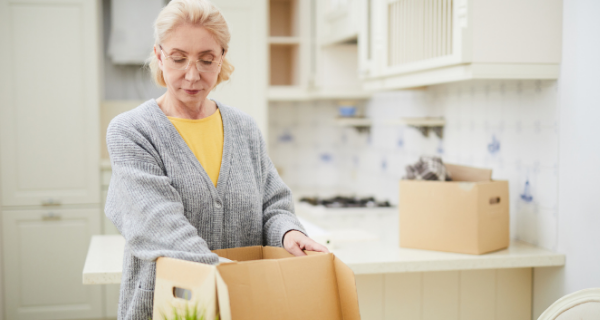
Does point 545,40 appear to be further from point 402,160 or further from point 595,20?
point 402,160

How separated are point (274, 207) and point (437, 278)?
770 millimetres

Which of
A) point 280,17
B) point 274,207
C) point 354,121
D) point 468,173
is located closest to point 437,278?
point 468,173

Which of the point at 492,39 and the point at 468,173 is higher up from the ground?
the point at 492,39

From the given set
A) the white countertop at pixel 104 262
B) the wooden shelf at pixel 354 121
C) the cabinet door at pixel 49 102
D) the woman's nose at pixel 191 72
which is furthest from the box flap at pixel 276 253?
the wooden shelf at pixel 354 121

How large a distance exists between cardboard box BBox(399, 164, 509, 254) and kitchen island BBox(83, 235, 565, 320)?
0.04 meters

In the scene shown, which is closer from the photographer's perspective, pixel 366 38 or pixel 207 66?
pixel 207 66

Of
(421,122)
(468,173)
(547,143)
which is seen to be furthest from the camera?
(421,122)

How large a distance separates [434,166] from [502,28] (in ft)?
1.57

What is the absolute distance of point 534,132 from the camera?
6.15ft

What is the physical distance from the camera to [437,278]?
1.83 m

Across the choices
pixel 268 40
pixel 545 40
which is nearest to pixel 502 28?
pixel 545 40

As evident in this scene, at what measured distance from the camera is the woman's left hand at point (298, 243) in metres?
1.15

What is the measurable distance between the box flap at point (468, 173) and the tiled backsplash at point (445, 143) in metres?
0.18

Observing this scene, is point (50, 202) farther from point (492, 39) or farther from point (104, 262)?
point (492, 39)
